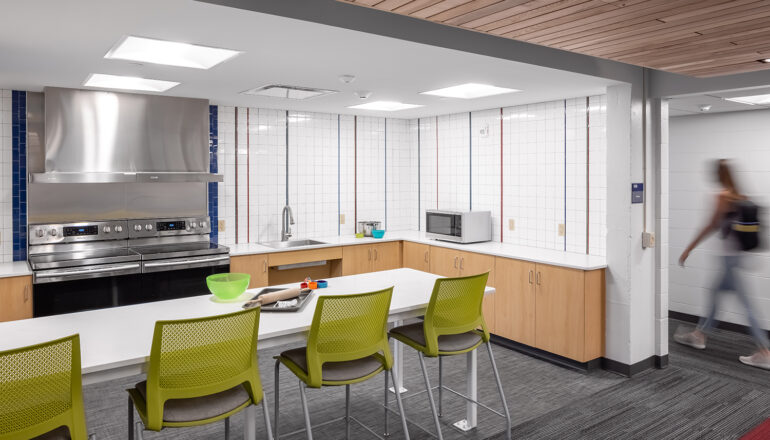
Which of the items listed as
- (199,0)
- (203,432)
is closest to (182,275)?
(203,432)

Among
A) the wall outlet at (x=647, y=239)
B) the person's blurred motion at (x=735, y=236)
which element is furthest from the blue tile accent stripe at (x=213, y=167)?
the person's blurred motion at (x=735, y=236)

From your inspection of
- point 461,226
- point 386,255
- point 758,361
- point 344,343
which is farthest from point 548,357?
point 344,343

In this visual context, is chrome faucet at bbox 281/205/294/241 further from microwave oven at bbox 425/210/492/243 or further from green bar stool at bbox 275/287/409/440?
green bar stool at bbox 275/287/409/440

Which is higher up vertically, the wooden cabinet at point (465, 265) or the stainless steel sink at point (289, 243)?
the stainless steel sink at point (289, 243)

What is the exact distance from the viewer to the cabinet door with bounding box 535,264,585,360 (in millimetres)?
4305

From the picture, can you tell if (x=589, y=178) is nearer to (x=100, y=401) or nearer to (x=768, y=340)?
(x=768, y=340)

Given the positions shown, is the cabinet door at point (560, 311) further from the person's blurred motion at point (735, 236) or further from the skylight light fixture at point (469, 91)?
the skylight light fixture at point (469, 91)

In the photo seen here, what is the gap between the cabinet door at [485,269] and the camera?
197 inches

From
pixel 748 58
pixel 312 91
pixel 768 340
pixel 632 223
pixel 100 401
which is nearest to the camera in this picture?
pixel 748 58

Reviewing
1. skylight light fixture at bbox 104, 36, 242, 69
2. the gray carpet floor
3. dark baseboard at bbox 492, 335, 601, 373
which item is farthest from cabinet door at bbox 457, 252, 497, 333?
skylight light fixture at bbox 104, 36, 242, 69

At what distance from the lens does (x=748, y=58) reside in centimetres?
325

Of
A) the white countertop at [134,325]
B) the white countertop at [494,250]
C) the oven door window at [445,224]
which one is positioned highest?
the oven door window at [445,224]

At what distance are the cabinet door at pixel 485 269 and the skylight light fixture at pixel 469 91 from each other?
1457 millimetres

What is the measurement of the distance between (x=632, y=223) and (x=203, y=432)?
11.2ft
